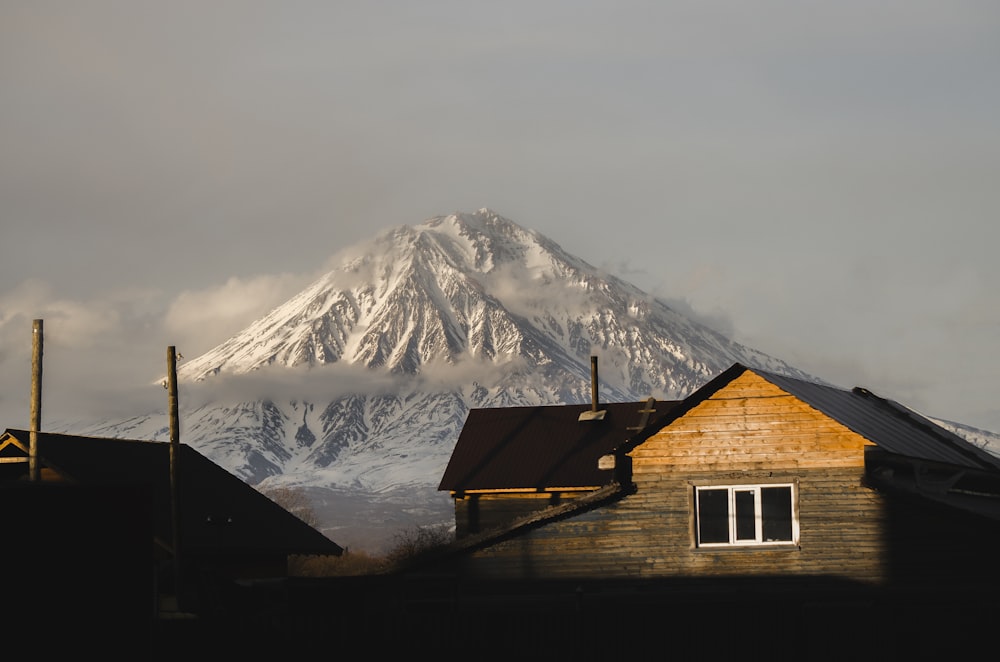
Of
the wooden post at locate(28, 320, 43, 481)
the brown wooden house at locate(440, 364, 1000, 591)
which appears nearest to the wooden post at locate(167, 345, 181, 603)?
the wooden post at locate(28, 320, 43, 481)

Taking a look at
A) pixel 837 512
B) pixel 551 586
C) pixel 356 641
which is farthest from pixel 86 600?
pixel 837 512

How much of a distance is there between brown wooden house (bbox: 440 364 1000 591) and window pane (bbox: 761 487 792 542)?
3cm

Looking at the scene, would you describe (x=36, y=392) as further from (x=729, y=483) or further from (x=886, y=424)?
(x=886, y=424)

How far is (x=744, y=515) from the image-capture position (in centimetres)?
3111

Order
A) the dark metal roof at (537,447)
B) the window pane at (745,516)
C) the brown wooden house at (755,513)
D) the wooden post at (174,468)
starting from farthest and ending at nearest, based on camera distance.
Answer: the dark metal roof at (537,447)
the wooden post at (174,468)
the window pane at (745,516)
the brown wooden house at (755,513)

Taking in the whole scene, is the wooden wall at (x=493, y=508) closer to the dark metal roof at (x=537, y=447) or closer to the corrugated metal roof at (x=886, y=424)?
the dark metal roof at (x=537, y=447)

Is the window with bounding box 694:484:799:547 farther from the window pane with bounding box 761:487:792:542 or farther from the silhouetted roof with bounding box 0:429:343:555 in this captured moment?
the silhouetted roof with bounding box 0:429:343:555

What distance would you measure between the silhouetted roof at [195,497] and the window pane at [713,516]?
18801mm

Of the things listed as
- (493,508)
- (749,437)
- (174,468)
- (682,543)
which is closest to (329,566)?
(493,508)

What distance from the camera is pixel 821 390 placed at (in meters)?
36.7

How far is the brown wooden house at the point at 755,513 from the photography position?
30.1 m

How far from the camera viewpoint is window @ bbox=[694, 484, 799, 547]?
101 feet

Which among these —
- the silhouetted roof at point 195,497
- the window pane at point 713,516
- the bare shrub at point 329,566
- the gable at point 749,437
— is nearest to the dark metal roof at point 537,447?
the silhouetted roof at point 195,497

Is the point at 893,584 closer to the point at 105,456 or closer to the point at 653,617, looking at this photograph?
the point at 653,617
